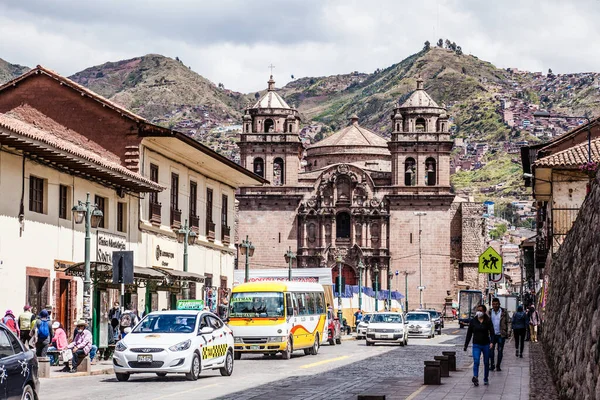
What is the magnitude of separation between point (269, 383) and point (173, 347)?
207 centimetres

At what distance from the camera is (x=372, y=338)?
1720 inches

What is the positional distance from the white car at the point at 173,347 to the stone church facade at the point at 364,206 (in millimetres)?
75633

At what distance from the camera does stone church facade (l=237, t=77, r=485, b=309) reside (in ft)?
325

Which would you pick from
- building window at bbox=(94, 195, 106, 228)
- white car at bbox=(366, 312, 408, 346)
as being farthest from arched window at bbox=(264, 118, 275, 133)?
building window at bbox=(94, 195, 106, 228)

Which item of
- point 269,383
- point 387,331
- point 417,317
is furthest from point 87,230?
point 417,317

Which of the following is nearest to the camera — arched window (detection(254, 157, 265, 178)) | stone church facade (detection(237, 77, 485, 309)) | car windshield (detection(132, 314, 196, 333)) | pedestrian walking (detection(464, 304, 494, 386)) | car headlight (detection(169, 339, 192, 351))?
pedestrian walking (detection(464, 304, 494, 386))

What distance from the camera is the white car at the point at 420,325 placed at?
178 ft

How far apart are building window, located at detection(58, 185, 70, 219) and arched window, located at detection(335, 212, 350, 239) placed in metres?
70.9

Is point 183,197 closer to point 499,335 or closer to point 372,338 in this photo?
point 372,338

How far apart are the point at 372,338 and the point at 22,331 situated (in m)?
19.6

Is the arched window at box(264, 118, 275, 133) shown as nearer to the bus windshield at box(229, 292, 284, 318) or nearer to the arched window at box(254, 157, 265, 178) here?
the arched window at box(254, 157, 265, 178)

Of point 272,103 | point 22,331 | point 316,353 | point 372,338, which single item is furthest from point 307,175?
point 22,331

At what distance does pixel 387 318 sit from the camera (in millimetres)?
44656

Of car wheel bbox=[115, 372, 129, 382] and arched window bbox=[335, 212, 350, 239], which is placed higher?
arched window bbox=[335, 212, 350, 239]
